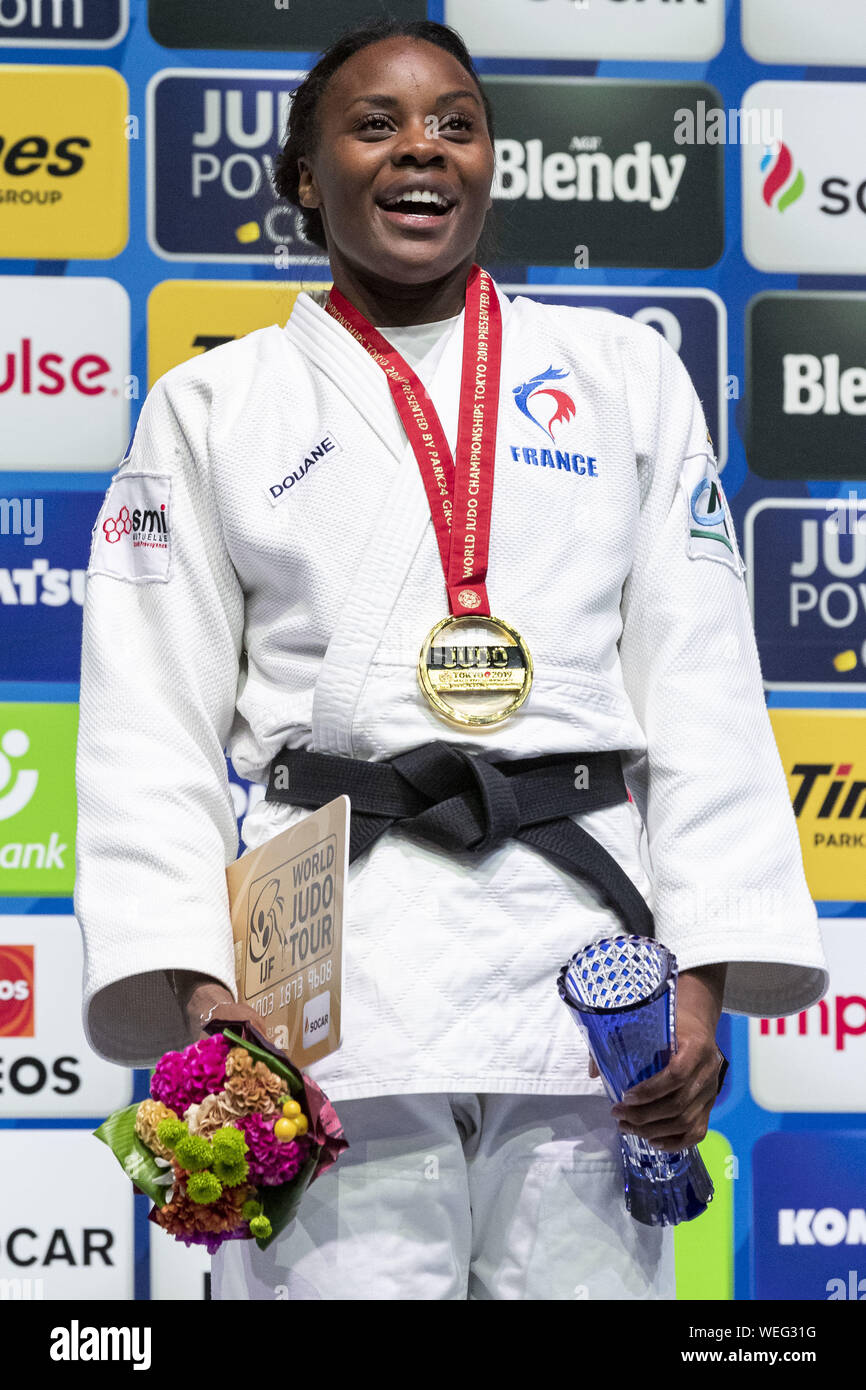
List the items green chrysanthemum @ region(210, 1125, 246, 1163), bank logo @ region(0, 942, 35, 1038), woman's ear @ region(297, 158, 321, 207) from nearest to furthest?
green chrysanthemum @ region(210, 1125, 246, 1163) < woman's ear @ region(297, 158, 321, 207) < bank logo @ region(0, 942, 35, 1038)

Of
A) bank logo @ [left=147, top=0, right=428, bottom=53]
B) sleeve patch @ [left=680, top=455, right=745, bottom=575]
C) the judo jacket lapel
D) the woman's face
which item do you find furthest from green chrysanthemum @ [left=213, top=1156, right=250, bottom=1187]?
bank logo @ [left=147, top=0, right=428, bottom=53]

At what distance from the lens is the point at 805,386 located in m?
2.66

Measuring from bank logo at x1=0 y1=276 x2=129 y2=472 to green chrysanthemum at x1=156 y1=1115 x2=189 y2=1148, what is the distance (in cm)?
136

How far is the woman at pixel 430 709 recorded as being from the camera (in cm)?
159

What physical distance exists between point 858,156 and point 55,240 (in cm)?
121

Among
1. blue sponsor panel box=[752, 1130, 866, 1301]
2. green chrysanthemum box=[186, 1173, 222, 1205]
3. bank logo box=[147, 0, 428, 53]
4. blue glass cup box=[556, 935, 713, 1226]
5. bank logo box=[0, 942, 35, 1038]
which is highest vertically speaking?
bank logo box=[147, 0, 428, 53]

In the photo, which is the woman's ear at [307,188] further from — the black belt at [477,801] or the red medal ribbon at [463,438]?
the black belt at [477,801]

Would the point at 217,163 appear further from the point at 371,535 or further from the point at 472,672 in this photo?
the point at 472,672

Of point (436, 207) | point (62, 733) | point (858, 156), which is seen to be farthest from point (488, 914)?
point (858, 156)

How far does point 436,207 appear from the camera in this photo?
1874 mm

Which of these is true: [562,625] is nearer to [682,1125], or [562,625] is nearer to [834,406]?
[682,1125]

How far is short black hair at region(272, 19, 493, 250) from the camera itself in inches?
78.2
